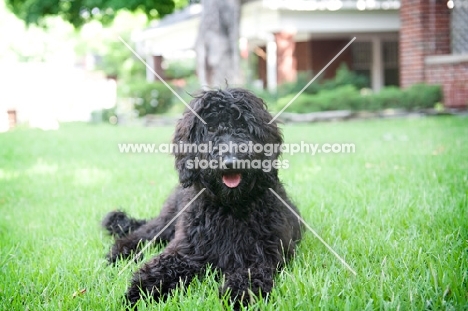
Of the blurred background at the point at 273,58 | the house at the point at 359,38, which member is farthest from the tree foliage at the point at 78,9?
the house at the point at 359,38

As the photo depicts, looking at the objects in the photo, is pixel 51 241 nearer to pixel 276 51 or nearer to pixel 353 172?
pixel 353 172

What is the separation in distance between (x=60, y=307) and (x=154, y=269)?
656mm

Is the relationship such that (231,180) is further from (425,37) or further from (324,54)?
(324,54)

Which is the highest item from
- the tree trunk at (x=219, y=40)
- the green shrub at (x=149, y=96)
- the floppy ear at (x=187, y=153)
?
the tree trunk at (x=219, y=40)

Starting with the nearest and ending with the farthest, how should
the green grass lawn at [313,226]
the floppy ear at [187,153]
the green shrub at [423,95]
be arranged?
the green grass lawn at [313,226]
the floppy ear at [187,153]
the green shrub at [423,95]

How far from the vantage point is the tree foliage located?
15.3m

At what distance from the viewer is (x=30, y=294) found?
338cm

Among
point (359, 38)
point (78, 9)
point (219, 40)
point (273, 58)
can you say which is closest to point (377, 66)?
point (359, 38)

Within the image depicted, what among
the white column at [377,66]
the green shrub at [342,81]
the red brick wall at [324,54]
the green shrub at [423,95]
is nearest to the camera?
the green shrub at [423,95]

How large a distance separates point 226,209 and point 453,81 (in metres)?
13.1

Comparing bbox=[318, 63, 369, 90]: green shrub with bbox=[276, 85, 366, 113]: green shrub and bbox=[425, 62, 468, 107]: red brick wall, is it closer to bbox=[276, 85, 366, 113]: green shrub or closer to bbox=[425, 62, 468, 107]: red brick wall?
bbox=[276, 85, 366, 113]: green shrub

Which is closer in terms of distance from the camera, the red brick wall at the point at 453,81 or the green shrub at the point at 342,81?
the red brick wall at the point at 453,81

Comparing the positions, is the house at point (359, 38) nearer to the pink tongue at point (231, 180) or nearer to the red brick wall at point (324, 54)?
the red brick wall at point (324, 54)

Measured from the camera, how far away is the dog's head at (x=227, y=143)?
340cm
